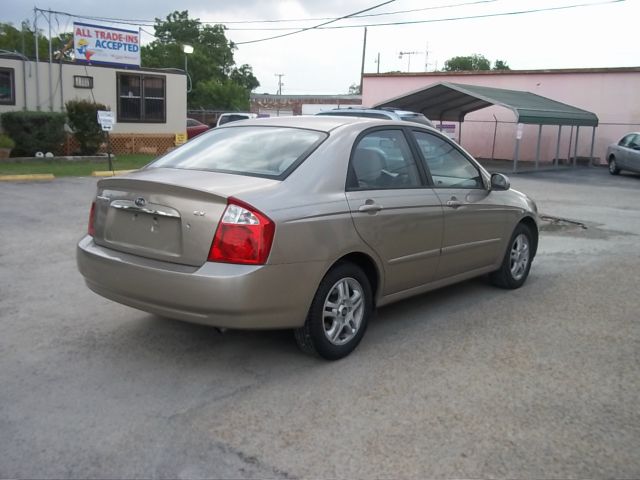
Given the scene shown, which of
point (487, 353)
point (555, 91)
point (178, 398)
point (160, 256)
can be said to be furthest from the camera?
point (555, 91)

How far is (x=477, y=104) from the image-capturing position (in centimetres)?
2700

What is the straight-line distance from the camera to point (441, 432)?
3412 millimetres

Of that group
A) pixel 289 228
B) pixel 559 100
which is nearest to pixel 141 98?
pixel 559 100

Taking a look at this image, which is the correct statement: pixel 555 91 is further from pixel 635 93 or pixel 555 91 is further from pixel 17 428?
pixel 17 428

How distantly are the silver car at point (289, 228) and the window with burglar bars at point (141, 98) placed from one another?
742 inches

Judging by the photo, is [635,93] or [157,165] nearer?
[157,165]

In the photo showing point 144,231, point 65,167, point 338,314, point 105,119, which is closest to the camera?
point 144,231

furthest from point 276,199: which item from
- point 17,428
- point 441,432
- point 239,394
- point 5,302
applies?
point 5,302

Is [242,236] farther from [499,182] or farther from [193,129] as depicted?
[193,129]

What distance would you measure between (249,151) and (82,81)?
62.1 feet

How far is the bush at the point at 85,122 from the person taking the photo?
19516mm

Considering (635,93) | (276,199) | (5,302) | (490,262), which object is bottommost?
(5,302)

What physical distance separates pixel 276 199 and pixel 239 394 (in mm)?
1192

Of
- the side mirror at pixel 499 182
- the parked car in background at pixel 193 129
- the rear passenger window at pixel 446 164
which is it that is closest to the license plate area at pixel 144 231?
the rear passenger window at pixel 446 164
